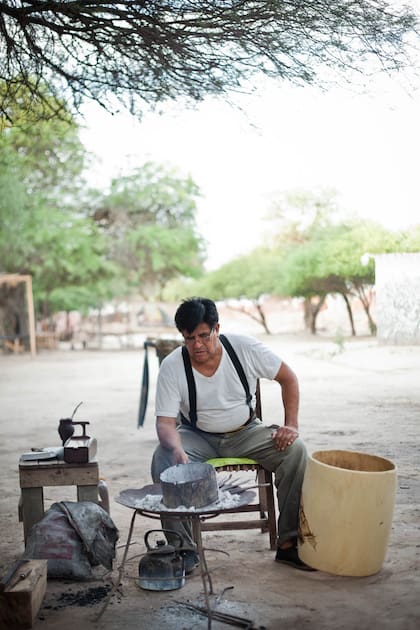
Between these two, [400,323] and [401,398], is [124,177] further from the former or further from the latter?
[401,398]

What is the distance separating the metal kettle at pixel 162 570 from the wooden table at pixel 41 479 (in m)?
0.59

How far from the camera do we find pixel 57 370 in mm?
15516

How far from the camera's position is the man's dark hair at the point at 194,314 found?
11.8 ft

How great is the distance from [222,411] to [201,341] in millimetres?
379

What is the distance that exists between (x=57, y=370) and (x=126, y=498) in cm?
1276

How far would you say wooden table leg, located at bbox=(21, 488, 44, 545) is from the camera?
3664 millimetres

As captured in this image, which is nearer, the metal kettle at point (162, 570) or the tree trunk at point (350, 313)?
the metal kettle at point (162, 570)

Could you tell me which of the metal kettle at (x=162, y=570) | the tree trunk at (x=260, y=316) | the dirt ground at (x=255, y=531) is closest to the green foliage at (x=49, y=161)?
the dirt ground at (x=255, y=531)

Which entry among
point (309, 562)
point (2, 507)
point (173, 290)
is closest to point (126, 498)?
point (309, 562)

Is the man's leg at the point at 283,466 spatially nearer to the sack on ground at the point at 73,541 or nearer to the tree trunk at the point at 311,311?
the sack on ground at the point at 73,541

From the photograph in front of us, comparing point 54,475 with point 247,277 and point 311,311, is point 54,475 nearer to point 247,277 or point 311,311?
point 311,311

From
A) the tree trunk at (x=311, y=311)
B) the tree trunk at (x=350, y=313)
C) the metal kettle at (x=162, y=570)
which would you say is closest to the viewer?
the metal kettle at (x=162, y=570)

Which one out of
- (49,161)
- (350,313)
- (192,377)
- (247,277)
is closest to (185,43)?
(192,377)

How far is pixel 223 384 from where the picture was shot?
3.71 meters
